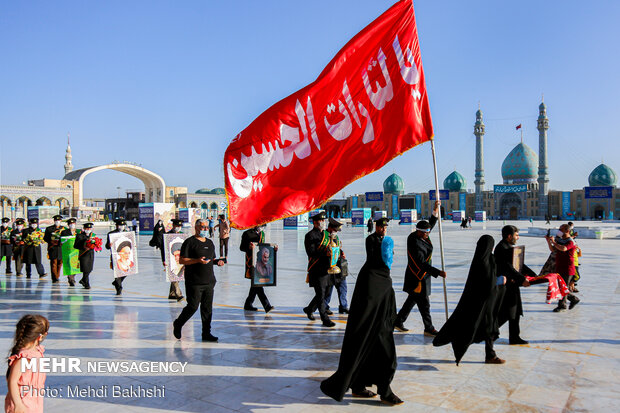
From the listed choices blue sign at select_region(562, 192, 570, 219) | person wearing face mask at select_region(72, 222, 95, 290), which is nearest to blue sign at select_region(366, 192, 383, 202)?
blue sign at select_region(562, 192, 570, 219)

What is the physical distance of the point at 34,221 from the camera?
11.6 m

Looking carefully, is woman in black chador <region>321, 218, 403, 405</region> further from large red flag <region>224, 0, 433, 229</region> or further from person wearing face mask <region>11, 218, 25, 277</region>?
person wearing face mask <region>11, 218, 25, 277</region>

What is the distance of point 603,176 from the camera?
3012 inches

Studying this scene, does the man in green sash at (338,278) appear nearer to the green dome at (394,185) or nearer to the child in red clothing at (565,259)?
the child in red clothing at (565,259)

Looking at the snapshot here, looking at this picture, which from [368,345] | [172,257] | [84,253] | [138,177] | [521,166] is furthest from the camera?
[521,166]

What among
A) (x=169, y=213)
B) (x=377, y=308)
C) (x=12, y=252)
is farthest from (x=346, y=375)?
(x=169, y=213)

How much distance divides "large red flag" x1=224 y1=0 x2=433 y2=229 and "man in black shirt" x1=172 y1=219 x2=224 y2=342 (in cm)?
88

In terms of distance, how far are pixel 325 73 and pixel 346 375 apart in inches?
140

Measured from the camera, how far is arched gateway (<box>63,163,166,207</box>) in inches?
2715

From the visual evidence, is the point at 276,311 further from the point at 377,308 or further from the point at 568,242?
the point at 568,242

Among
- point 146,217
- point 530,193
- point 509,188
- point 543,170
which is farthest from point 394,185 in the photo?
point 146,217

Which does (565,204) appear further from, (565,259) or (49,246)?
(49,246)

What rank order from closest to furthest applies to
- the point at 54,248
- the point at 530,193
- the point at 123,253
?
1. the point at 123,253
2. the point at 54,248
3. the point at 530,193

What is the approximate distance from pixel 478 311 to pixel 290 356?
2.10 metres
